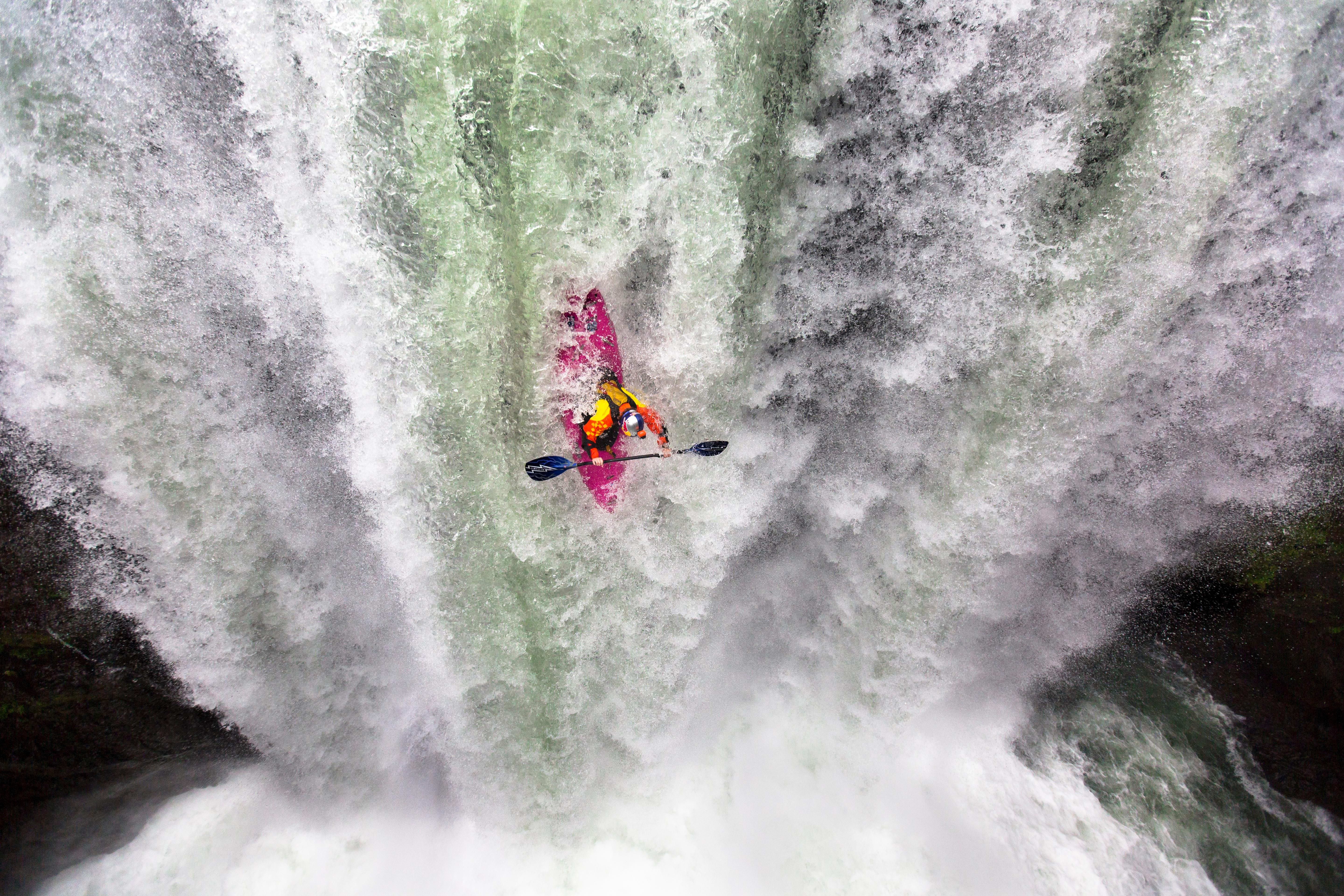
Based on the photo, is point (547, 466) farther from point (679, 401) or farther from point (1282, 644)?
point (1282, 644)


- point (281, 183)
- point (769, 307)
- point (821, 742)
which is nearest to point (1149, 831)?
point (821, 742)

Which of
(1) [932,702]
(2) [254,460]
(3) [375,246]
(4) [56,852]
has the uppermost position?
(3) [375,246]

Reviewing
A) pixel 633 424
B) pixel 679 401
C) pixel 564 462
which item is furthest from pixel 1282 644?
pixel 564 462

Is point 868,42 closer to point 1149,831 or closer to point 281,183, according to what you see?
Result: point 281,183

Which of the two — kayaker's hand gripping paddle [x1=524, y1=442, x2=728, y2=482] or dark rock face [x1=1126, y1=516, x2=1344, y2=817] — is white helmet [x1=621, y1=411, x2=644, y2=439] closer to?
kayaker's hand gripping paddle [x1=524, y1=442, x2=728, y2=482]

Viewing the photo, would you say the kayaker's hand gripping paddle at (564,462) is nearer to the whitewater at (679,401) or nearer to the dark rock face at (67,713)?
the whitewater at (679,401)

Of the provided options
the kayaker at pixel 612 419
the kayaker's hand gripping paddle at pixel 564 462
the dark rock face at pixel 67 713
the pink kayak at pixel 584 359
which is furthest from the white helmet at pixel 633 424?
the dark rock face at pixel 67 713

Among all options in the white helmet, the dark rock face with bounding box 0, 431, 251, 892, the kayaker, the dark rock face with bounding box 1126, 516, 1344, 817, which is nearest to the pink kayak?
the kayaker
